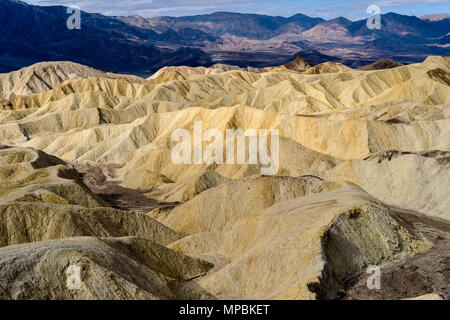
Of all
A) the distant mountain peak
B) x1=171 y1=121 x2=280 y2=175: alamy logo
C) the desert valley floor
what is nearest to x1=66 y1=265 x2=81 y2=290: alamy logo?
the desert valley floor

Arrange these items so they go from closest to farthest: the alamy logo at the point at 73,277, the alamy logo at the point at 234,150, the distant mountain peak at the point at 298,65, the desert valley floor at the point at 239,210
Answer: the alamy logo at the point at 73,277 < the desert valley floor at the point at 239,210 < the alamy logo at the point at 234,150 < the distant mountain peak at the point at 298,65

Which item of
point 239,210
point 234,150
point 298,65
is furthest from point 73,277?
point 298,65

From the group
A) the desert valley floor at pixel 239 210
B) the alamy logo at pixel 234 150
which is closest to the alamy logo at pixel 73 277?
the desert valley floor at pixel 239 210

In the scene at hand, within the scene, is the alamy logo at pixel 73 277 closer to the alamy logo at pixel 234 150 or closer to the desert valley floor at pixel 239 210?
the desert valley floor at pixel 239 210

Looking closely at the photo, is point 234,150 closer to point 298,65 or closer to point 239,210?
point 239,210

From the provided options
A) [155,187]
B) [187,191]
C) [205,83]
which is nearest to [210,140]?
[155,187]
